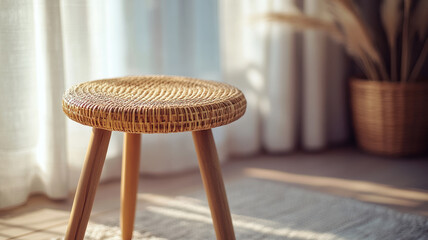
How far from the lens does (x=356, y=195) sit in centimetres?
156

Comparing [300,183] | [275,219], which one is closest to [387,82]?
[300,183]

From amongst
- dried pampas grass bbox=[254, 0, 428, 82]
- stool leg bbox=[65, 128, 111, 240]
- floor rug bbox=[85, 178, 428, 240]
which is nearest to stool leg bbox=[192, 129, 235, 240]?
stool leg bbox=[65, 128, 111, 240]

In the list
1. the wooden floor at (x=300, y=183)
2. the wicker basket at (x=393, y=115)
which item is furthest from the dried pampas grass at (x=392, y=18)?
the wooden floor at (x=300, y=183)

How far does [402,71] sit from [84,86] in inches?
50.2

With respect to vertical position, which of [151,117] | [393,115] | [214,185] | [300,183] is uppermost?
[151,117]

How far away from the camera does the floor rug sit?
1276 millimetres

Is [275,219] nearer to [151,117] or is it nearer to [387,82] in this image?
[151,117]

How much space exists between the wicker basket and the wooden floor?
5cm

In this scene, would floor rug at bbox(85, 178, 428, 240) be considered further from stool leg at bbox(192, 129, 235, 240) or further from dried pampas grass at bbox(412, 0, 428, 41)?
dried pampas grass at bbox(412, 0, 428, 41)

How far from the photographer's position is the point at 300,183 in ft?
5.47

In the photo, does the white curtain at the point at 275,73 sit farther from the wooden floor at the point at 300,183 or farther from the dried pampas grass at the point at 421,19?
the dried pampas grass at the point at 421,19

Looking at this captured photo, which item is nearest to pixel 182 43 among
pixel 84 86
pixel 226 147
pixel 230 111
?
pixel 226 147

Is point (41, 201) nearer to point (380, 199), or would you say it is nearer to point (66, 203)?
point (66, 203)

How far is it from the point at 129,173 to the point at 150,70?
23.8 inches
